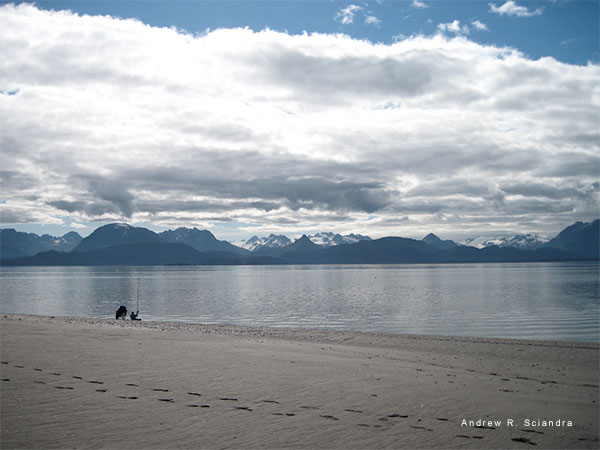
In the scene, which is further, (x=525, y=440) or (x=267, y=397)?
(x=267, y=397)

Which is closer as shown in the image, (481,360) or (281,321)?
(481,360)

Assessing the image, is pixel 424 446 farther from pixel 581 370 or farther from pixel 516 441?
pixel 581 370

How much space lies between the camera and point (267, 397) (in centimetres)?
1353

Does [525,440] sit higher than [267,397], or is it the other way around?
[267,397]

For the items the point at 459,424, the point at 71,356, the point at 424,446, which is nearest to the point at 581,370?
the point at 459,424

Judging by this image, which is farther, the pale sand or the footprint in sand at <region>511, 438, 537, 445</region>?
the footprint in sand at <region>511, 438, 537, 445</region>

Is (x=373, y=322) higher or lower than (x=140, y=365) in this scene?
lower

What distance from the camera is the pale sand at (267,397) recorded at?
34.2 ft

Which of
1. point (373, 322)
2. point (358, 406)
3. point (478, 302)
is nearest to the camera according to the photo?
point (358, 406)

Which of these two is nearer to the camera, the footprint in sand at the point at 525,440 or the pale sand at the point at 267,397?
the pale sand at the point at 267,397

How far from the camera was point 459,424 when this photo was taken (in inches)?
468

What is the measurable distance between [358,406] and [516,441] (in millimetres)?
4070

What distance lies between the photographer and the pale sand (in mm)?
10430

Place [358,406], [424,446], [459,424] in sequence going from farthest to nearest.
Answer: [358,406] < [459,424] < [424,446]
